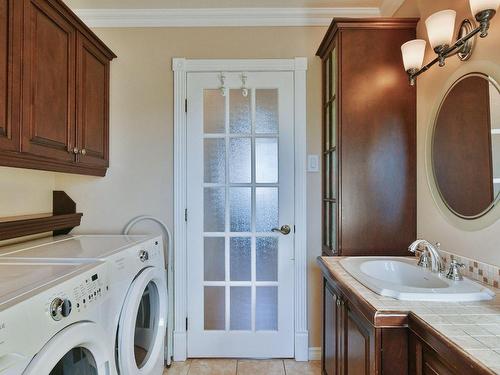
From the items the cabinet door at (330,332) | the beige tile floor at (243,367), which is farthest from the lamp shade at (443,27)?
the beige tile floor at (243,367)

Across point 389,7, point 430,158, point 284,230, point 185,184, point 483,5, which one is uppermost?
point 389,7

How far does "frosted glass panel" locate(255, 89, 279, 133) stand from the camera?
7.23 feet

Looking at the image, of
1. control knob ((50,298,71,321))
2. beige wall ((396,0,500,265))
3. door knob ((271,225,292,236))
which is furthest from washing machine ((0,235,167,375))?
beige wall ((396,0,500,265))

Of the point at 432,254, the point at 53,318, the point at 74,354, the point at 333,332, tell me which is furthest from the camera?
the point at 333,332

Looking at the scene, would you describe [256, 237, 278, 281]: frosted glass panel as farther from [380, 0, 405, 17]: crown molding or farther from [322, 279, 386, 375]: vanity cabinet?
[380, 0, 405, 17]: crown molding

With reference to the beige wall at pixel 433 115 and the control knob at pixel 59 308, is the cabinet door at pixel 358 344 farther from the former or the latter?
the control knob at pixel 59 308

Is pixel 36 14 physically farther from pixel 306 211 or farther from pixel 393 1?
pixel 393 1

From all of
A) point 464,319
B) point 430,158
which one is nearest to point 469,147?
point 430,158

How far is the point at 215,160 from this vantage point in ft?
7.25

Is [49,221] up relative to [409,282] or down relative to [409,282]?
up

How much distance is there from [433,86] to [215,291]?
1.89 m

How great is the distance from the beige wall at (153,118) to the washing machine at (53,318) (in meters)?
0.99

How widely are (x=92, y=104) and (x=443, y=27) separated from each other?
6.53 feet

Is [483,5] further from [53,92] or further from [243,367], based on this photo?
[243,367]
